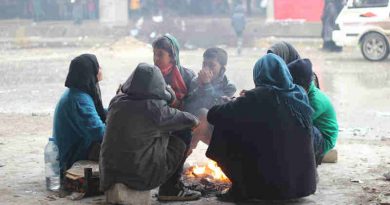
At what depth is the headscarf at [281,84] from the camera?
17.7 feet

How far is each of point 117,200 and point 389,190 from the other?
2.27 meters

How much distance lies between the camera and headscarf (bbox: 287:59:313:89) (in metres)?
5.80

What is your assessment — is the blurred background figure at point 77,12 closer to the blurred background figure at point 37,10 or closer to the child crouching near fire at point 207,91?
the blurred background figure at point 37,10

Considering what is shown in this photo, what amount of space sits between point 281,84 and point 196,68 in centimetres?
1155

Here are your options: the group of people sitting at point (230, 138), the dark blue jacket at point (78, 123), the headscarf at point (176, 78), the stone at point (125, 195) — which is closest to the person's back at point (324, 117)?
the group of people sitting at point (230, 138)

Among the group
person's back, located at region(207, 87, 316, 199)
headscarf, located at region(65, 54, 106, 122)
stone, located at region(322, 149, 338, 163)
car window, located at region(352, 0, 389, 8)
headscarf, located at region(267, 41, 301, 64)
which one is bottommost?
stone, located at region(322, 149, 338, 163)

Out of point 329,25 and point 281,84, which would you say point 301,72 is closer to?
point 281,84

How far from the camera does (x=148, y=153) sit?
5316 mm

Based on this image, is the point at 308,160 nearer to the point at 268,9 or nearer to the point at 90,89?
the point at 90,89

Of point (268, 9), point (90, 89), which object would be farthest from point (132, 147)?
point (268, 9)

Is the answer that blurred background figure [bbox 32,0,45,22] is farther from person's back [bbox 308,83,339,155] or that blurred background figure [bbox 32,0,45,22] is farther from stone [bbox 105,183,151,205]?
stone [bbox 105,183,151,205]

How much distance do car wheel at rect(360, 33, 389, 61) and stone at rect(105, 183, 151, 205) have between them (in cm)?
1346

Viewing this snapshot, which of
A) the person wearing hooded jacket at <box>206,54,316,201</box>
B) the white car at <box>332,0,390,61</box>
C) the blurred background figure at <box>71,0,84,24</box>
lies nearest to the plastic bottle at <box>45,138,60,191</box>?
the person wearing hooded jacket at <box>206,54,316,201</box>

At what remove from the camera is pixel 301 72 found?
582cm
